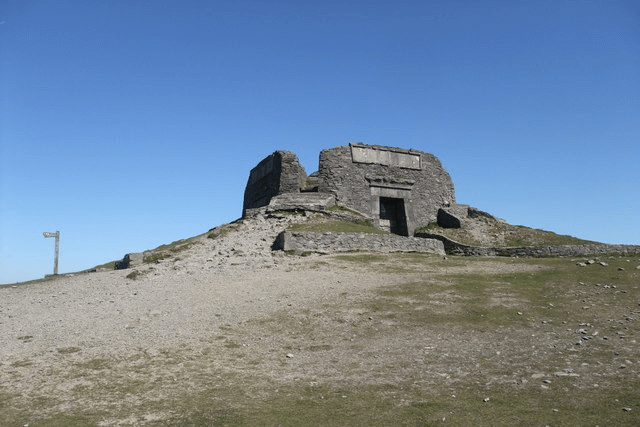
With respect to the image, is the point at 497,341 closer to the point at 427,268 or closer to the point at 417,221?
the point at 427,268

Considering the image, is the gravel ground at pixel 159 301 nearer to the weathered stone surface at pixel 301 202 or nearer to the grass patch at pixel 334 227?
the grass patch at pixel 334 227

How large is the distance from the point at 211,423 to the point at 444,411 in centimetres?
384

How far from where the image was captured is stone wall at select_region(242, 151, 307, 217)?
1411 inches

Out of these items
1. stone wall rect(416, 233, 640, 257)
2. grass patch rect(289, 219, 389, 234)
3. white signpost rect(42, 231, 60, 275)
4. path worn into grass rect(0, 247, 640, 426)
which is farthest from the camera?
white signpost rect(42, 231, 60, 275)

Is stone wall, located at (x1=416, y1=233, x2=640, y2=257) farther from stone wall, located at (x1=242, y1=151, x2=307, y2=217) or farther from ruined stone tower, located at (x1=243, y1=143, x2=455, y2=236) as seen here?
stone wall, located at (x1=242, y1=151, x2=307, y2=217)

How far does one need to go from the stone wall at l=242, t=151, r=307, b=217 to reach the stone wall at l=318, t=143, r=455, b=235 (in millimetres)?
1847

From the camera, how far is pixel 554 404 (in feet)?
27.5

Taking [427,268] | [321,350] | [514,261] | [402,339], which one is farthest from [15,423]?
[514,261]

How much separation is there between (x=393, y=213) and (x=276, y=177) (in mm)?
9623


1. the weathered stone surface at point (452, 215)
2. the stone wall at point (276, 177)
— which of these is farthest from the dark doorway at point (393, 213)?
the stone wall at point (276, 177)

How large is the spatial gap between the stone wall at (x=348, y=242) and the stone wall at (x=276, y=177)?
9.48 m

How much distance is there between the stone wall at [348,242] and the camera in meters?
24.9

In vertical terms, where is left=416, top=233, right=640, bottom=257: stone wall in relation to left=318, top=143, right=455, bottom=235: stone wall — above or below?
below

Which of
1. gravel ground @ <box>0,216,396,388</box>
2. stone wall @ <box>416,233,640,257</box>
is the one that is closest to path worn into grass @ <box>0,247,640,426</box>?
gravel ground @ <box>0,216,396,388</box>
